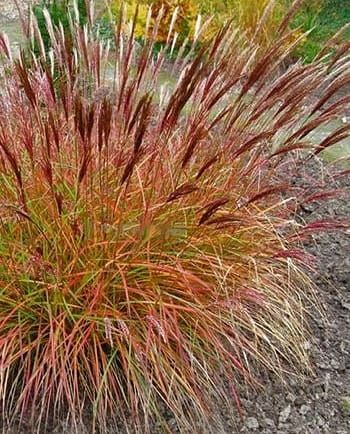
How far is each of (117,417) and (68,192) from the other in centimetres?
74

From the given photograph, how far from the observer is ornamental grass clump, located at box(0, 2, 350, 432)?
2453 millimetres

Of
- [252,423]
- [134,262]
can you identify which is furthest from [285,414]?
[134,262]

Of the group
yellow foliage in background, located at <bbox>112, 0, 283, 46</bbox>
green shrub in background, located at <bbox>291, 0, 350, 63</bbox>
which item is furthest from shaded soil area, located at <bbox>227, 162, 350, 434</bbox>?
green shrub in background, located at <bbox>291, 0, 350, 63</bbox>

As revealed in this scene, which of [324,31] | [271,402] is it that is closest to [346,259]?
[271,402]

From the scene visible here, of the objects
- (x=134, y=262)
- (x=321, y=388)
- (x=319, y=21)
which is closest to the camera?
(x=134, y=262)

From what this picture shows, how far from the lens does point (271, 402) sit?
2.71 meters

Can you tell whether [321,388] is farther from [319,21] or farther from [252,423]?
[319,21]

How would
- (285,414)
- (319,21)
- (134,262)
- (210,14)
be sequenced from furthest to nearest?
1. (319,21)
2. (210,14)
3. (285,414)
4. (134,262)

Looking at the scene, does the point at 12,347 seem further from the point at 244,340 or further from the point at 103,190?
the point at 244,340

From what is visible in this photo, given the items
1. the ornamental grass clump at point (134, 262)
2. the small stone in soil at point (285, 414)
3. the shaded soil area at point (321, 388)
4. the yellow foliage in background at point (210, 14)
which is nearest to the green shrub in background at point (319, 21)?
the yellow foliage in background at point (210, 14)

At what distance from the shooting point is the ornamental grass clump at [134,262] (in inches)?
96.6

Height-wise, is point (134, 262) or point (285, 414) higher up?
point (134, 262)

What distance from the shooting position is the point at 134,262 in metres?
2.55

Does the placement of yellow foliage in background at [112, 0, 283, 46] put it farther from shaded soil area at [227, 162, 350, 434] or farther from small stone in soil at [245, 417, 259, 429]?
small stone in soil at [245, 417, 259, 429]
